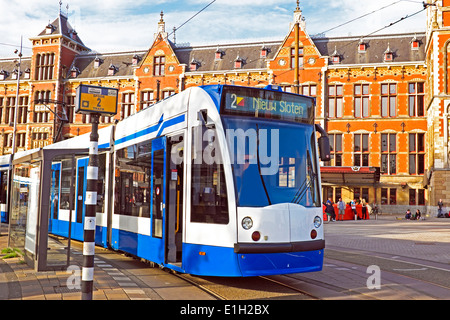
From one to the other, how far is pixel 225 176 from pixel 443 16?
29.6m

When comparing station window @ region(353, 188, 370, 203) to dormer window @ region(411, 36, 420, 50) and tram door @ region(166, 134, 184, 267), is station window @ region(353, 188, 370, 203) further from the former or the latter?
tram door @ region(166, 134, 184, 267)

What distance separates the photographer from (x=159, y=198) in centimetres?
738

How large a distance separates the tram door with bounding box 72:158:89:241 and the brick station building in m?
20.2

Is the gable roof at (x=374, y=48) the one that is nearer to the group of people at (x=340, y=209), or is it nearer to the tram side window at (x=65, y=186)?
the group of people at (x=340, y=209)

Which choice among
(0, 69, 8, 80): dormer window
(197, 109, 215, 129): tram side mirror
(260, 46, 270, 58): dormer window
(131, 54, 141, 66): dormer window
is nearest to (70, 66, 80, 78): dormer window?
(131, 54, 141, 66): dormer window

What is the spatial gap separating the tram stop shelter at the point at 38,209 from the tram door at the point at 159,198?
1243mm

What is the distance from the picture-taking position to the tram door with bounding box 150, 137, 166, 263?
7199 mm

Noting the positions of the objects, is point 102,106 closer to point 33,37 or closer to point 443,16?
point 443,16

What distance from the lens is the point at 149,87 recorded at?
40750 mm

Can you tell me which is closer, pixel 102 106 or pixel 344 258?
pixel 102 106

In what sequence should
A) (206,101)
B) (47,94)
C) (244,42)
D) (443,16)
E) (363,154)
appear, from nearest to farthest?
(206,101), (443,16), (363,154), (244,42), (47,94)

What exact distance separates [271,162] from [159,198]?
2052mm

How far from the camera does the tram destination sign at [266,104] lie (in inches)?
251

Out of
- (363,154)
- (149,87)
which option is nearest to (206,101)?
(363,154)
